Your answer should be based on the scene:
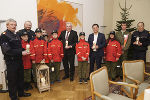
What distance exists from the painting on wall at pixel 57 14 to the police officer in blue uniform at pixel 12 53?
1.68 metres

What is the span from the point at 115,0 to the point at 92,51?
3.88 meters

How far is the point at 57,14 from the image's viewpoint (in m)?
4.62

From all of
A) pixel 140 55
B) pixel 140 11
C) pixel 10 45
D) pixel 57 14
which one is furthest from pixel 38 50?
pixel 140 11

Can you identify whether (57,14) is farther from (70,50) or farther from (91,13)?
(91,13)

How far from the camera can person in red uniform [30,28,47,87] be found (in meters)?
3.25

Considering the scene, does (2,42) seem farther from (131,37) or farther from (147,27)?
(147,27)

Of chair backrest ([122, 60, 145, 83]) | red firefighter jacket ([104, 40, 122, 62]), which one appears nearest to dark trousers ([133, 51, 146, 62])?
red firefighter jacket ([104, 40, 122, 62])

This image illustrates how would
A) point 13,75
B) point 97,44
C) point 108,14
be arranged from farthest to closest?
point 108,14 < point 97,44 < point 13,75

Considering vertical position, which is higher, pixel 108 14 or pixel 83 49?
pixel 108 14

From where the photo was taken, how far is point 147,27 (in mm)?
5711

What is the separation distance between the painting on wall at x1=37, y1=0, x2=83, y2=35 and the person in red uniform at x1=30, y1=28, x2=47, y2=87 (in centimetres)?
99

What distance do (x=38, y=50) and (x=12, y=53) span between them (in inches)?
34.4

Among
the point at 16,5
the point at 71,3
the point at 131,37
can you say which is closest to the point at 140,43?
the point at 131,37

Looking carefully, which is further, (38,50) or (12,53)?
(38,50)
